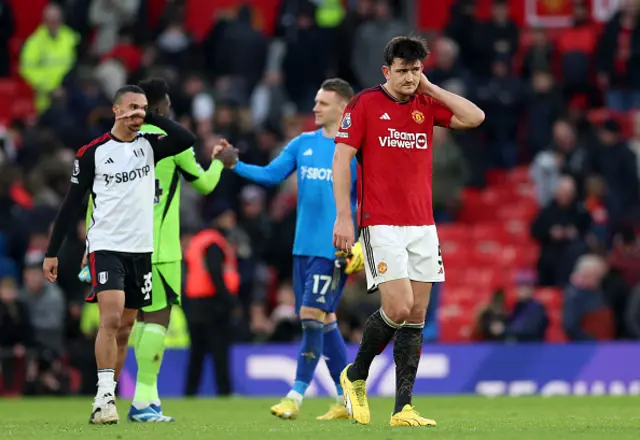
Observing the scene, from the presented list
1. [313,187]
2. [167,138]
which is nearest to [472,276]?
[313,187]

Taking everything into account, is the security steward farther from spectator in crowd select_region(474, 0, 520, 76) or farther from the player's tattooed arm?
spectator in crowd select_region(474, 0, 520, 76)

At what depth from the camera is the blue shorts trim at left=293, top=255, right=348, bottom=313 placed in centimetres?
1259

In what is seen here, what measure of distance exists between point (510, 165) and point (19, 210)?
813 cm

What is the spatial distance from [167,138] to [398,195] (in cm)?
214

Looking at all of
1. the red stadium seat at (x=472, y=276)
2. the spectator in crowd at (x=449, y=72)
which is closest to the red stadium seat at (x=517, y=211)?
the red stadium seat at (x=472, y=276)

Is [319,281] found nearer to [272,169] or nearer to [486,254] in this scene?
[272,169]

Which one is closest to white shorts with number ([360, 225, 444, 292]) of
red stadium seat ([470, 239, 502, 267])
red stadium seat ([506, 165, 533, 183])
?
red stadium seat ([470, 239, 502, 267])

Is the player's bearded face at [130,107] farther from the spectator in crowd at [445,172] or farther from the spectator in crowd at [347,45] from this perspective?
the spectator in crowd at [347,45]

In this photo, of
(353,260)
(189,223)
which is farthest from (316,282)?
(189,223)

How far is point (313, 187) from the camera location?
42.1 ft

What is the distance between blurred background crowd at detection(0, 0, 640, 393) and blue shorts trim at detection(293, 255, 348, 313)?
7.04 m

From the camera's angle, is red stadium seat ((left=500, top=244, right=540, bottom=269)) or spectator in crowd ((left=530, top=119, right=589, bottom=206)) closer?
spectator in crowd ((left=530, top=119, right=589, bottom=206))

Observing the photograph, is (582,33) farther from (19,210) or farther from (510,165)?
(19,210)

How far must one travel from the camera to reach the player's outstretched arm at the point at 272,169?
1280 cm
